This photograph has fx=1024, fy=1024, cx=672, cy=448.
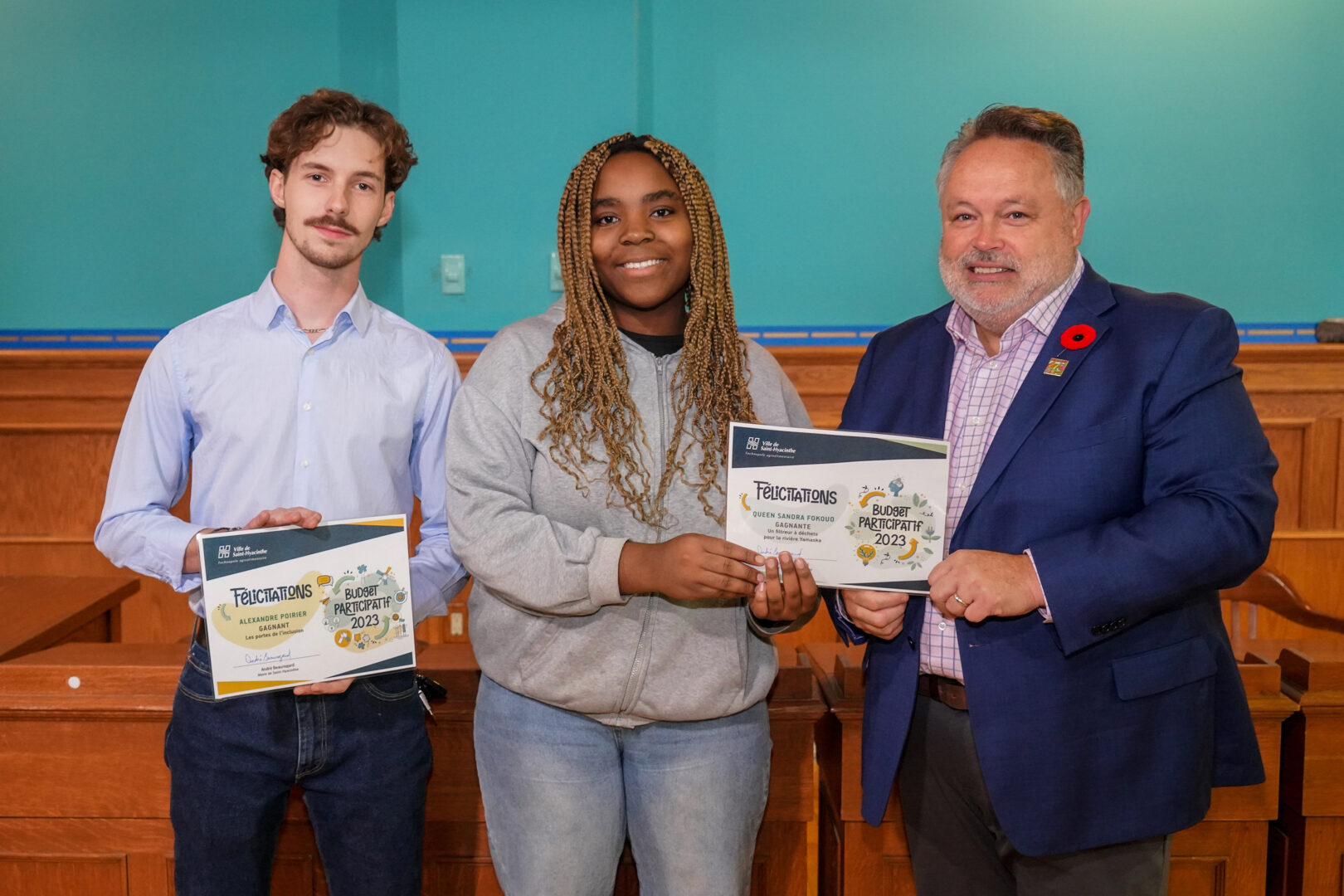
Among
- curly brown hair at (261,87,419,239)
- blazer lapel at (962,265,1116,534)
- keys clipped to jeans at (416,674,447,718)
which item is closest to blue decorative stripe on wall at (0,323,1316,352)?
curly brown hair at (261,87,419,239)

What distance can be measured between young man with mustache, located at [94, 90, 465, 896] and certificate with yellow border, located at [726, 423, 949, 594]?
1.88 ft

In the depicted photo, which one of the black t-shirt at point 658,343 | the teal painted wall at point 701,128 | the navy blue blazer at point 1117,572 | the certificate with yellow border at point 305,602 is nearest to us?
the navy blue blazer at point 1117,572

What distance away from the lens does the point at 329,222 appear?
1.71 meters

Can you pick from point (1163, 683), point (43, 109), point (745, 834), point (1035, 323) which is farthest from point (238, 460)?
point (43, 109)

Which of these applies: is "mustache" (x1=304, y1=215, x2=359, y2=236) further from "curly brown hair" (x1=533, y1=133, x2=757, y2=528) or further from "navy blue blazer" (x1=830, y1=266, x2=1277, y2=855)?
"navy blue blazer" (x1=830, y1=266, x2=1277, y2=855)

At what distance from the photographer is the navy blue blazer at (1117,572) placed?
55.2 inches

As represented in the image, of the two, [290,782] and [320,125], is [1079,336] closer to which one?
[320,125]

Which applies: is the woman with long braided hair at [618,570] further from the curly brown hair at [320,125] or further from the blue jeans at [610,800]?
the curly brown hair at [320,125]

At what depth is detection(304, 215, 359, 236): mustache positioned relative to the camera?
1.70 meters

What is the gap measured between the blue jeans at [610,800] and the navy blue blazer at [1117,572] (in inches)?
15.1

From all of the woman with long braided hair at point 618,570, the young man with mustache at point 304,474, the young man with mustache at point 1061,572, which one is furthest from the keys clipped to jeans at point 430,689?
the young man with mustache at point 1061,572

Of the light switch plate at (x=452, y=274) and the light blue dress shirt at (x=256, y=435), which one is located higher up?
the light switch plate at (x=452, y=274)

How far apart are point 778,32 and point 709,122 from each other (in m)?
0.46

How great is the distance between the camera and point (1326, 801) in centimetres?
178
